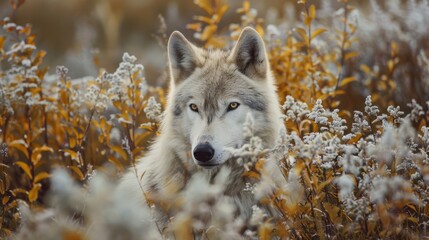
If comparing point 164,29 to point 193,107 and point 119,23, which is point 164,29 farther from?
point 119,23

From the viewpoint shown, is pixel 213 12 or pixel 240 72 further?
pixel 213 12

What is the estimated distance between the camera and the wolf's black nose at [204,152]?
3.14 m

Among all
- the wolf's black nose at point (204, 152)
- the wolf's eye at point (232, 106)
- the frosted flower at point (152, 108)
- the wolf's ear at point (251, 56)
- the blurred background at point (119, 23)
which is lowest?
the wolf's black nose at point (204, 152)

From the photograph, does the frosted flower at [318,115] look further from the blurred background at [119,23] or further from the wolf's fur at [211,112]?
the blurred background at [119,23]

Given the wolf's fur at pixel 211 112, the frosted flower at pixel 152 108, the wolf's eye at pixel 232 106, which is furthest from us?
the frosted flower at pixel 152 108

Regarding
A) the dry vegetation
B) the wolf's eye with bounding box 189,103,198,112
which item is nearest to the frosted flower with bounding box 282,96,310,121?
the dry vegetation

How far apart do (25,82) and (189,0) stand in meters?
11.8

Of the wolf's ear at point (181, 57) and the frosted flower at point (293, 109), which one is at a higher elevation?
the wolf's ear at point (181, 57)

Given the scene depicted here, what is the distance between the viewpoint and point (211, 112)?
11.6 feet

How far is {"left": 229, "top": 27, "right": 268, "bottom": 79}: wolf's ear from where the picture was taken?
3784 mm

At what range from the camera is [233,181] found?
342 centimetres

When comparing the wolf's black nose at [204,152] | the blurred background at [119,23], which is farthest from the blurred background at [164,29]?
the wolf's black nose at [204,152]

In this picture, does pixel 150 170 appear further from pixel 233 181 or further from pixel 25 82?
pixel 25 82

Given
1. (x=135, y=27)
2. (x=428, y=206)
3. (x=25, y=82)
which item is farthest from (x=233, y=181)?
(x=135, y=27)
